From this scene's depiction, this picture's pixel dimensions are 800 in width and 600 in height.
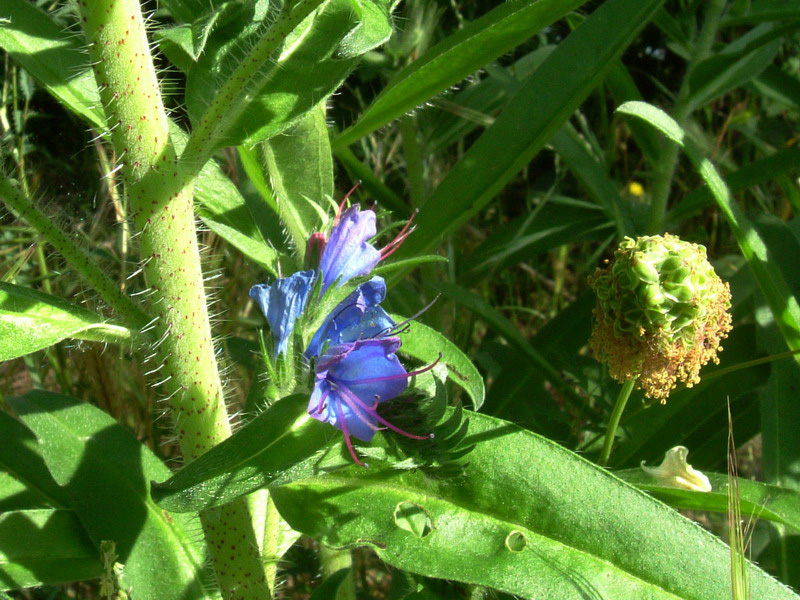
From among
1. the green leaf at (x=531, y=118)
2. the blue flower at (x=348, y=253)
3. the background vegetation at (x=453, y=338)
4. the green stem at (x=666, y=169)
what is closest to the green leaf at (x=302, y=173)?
the background vegetation at (x=453, y=338)

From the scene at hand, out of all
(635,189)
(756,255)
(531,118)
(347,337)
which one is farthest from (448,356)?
(635,189)

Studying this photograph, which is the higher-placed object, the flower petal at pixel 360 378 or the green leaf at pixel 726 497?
the flower petal at pixel 360 378

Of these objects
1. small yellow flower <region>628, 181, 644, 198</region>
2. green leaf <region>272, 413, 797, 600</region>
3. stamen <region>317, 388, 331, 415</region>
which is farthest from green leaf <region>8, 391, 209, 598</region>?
small yellow flower <region>628, 181, 644, 198</region>

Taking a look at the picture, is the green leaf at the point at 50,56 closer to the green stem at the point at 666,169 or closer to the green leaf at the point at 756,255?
the green leaf at the point at 756,255

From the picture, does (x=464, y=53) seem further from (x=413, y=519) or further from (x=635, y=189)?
(x=635, y=189)

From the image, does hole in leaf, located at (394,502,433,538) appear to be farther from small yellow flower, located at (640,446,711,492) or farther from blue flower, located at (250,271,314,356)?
small yellow flower, located at (640,446,711,492)
